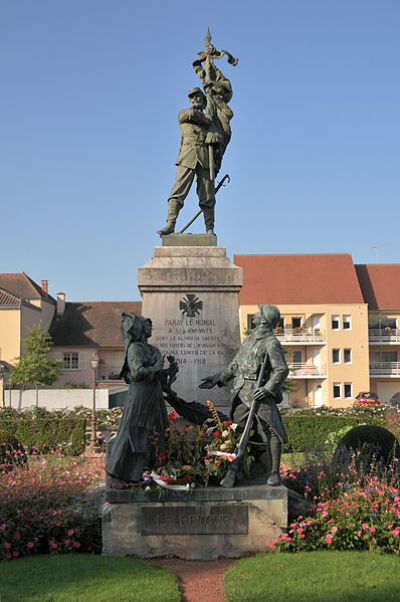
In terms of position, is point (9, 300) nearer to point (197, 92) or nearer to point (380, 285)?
point (380, 285)

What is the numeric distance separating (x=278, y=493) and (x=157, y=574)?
5.38 feet

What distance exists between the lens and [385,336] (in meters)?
52.3

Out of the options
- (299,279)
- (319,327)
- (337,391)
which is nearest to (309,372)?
(337,391)

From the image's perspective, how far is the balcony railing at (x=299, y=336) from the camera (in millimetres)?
49875

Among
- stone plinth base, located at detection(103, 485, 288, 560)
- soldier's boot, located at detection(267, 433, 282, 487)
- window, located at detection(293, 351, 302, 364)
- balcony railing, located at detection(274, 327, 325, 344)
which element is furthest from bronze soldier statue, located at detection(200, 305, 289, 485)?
window, located at detection(293, 351, 302, 364)

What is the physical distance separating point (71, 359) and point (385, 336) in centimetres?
2593

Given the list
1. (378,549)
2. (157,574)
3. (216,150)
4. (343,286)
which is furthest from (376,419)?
(343,286)

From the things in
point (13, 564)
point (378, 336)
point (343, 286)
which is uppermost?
point (343, 286)

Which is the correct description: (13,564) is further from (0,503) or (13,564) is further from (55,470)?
(55,470)

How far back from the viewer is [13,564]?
7199mm

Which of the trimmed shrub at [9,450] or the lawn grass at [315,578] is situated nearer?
the lawn grass at [315,578]

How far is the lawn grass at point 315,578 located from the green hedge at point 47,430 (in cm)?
1417

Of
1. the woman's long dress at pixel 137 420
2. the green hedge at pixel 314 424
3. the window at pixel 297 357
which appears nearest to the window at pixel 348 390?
the window at pixel 297 357

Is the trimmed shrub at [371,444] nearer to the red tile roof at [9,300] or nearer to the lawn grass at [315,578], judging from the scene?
the lawn grass at [315,578]
